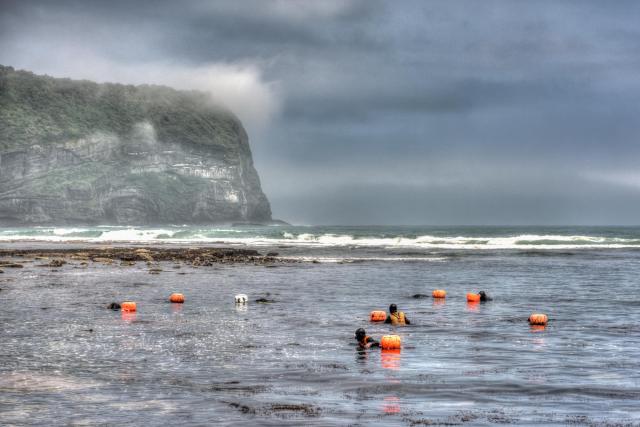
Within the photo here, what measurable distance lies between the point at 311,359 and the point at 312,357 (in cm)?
28

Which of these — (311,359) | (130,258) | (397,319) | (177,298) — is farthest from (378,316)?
(130,258)

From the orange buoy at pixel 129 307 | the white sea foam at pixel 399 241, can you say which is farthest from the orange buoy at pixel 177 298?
the white sea foam at pixel 399 241

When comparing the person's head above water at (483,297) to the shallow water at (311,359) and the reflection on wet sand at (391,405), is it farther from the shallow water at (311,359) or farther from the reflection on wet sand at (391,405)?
the reflection on wet sand at (391,405)

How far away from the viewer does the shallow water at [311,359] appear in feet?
42.6

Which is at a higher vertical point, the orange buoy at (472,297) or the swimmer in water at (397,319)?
the orange buoy at (472,297)

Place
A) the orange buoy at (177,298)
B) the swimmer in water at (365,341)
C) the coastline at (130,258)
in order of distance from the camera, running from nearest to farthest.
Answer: the swimmer in water at (365,341), the orange buoy at (177,298), the coastline at (130,258)

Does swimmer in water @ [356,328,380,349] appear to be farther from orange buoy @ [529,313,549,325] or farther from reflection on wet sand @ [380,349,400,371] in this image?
orange buoy @ [529,313,549,325]

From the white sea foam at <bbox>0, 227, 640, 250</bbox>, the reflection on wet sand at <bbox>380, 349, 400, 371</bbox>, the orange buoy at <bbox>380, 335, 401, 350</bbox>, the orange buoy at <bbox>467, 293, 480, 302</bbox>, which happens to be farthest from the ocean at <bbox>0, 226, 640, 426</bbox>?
the white sea foam at <bbox>0, 227, 640, 250</bbox>

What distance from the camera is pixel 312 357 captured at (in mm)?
18375

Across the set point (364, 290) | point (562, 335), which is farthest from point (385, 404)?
point (364, 290)

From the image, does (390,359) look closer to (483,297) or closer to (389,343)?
(389,343)

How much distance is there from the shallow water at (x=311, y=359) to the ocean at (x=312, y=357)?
2.1 inches

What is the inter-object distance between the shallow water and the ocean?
5 centimetres

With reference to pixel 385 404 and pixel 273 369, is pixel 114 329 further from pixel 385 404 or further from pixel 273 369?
pixel 385 404
